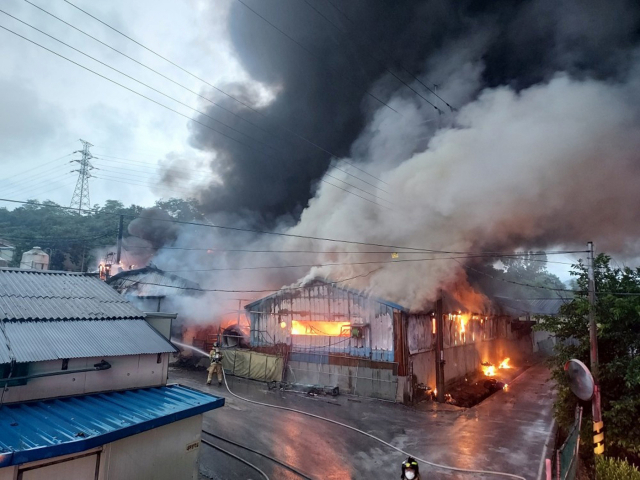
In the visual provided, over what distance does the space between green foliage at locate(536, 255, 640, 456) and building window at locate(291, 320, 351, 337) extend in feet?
32.4

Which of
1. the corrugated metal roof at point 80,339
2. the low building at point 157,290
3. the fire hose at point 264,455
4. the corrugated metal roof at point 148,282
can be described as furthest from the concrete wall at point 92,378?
the corrugated metal roof at point 148,282

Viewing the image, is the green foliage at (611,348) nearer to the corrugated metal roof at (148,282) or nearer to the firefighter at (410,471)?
the firefighter at (410,471)

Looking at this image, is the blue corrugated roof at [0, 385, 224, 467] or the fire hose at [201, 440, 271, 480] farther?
the fire hose at [201, 440, 271, 480]

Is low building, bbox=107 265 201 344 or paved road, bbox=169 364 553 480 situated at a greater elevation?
low building, bbox=107 265 201 344

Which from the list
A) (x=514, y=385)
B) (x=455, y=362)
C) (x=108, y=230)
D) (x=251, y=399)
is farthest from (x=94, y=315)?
(x=108, y=230)

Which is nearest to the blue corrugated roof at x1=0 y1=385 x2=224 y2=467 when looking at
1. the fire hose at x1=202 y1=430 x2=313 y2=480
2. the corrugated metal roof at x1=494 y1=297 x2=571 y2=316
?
the fire hose at x1=202 y1=430 x2=313 y2=480

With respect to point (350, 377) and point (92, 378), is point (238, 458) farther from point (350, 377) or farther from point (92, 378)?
point (350, 377)

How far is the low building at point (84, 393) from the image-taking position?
225 inches

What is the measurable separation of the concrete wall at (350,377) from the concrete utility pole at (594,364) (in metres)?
9.09

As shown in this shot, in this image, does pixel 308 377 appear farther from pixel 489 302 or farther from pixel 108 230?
pixel 108 230

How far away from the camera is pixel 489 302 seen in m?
29.9

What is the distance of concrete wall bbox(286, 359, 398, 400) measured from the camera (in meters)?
18.3

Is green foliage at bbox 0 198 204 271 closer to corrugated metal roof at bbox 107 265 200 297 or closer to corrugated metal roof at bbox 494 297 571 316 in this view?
corrugated metal roof at bbox 107 265 200 297

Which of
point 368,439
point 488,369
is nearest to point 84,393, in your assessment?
point 368,439
